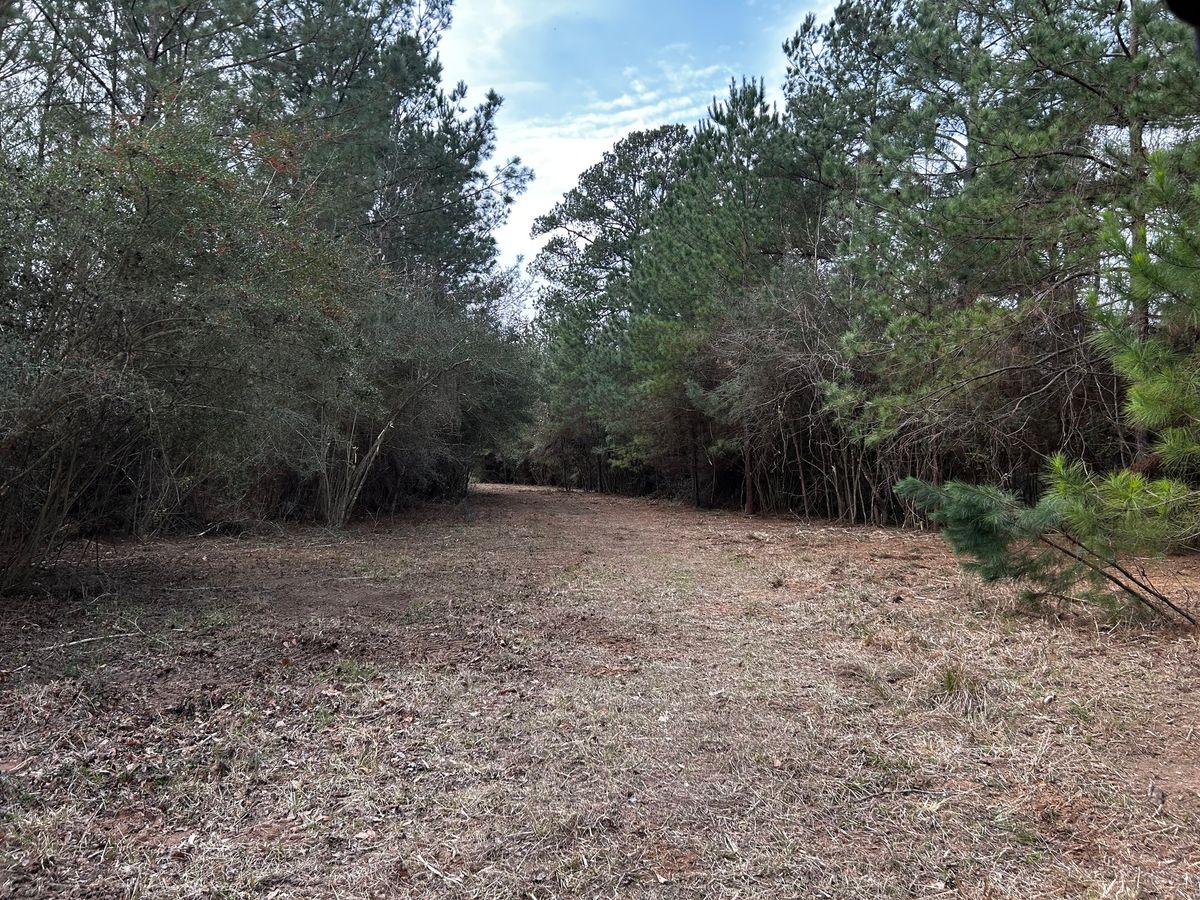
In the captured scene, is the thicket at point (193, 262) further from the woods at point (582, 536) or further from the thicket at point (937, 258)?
the thicket at point (937, 258)

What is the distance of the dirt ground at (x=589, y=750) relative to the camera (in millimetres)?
2002

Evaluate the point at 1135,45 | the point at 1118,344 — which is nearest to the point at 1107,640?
the point at 1118,344

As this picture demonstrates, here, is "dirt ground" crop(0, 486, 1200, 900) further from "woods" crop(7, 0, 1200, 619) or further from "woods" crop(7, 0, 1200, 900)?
"woods" crop(7, 0, 1200, 619)

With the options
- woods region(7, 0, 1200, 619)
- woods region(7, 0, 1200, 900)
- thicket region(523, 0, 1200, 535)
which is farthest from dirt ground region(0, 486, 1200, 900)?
thicket region(523, 0, 1200, 535)

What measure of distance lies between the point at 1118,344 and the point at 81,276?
600cm

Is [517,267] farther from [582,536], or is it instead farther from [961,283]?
[961,283]

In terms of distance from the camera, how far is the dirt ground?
6.57ft

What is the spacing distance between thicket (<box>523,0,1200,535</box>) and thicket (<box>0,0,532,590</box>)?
4944 mm

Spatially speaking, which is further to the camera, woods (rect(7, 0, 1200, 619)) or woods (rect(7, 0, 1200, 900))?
woods (rect(7, 0, 1200, 619))

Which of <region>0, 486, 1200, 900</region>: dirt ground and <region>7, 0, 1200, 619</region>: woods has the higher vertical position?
<region>7, 0, 1200, 619</region>: woods

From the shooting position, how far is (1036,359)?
7047mm

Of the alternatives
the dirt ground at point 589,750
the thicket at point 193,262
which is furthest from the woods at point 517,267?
the dirt ground at point 589,750

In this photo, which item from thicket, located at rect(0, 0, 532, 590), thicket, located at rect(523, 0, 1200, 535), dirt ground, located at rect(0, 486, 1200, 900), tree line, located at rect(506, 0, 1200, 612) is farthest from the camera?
thicket, located at rect(523, 0, 1200, 535)

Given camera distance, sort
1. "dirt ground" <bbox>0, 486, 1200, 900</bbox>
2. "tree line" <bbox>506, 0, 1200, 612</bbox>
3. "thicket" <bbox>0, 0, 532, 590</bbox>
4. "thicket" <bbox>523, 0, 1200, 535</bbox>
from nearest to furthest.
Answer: "dirt ground" <bbox>0, 486, 1200, 900</bbox> < "tree line" <bbox>506, 0, 1200, 612</bbox> < "thicket" <bbox>0, 0, 532, 590</bbox> < "thicket" <bbox>523, 0, 1200, 535</bbox>
